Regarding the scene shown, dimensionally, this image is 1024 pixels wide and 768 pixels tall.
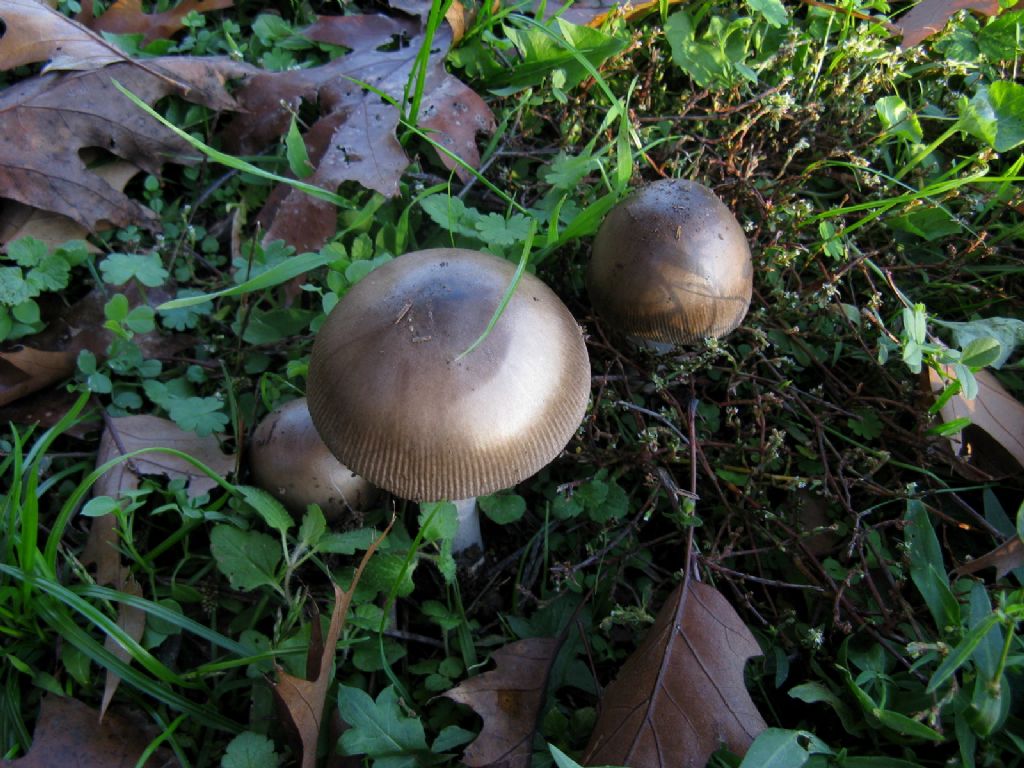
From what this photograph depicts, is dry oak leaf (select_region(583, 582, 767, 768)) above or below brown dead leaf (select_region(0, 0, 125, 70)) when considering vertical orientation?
below

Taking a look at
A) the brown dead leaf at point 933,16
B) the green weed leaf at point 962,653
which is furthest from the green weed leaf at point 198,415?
the brown dead leaf at point 933,16

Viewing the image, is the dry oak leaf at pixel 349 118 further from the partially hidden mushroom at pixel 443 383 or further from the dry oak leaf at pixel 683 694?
the dry oak leaf at pixel 683 694

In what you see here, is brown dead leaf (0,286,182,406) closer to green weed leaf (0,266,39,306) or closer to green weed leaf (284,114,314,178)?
green weed leaf (0,266,39,306)

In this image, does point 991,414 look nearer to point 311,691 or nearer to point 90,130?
point 311,691

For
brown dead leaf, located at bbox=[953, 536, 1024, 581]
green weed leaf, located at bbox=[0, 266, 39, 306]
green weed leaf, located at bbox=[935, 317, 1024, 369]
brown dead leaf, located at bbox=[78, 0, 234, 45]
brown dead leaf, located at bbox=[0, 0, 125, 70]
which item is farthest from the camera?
brown dead leaf, located at bbox=[78, 0, 234, 45]

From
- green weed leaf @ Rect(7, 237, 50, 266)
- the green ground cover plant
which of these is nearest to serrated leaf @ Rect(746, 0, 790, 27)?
the green ground cover plant

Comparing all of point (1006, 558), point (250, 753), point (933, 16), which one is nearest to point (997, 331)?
point (1006, 558)
